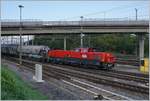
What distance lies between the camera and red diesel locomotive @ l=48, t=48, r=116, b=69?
4341cm

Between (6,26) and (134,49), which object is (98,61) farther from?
(134,49)

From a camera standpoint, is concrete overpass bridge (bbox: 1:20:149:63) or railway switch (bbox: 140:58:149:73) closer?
railway switch (bbox: 140:58:149:73)

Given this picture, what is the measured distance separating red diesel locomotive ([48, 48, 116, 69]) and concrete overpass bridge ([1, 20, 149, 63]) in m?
13.7

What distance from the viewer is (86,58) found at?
4600 cm

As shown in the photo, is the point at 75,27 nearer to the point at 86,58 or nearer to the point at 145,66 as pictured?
the point at 86,58

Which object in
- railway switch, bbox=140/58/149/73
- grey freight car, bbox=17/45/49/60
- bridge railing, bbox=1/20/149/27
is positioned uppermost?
bridge railing, bbox=1/20/149/27

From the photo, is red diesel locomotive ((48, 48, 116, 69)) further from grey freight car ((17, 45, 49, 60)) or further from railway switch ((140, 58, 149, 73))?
grey freight car ((17, 45, 49, 60))

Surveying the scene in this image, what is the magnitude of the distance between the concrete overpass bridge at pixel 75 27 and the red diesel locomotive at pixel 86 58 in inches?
540

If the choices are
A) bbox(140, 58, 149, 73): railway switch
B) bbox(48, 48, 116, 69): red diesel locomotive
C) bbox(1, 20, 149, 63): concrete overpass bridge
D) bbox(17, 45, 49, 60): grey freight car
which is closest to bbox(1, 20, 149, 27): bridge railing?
bbox(1, 20, 149, 63): concrete overpass bridge

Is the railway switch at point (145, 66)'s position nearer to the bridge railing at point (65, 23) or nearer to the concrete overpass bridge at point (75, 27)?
the concrete overpass bridge at point (75, 27)

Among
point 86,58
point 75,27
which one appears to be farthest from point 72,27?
point 86,58

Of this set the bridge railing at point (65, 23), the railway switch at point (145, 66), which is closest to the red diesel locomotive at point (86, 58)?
the railway switch at point (145, 66)

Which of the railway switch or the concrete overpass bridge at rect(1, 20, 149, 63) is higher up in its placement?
the concrete overpass bridge at rect(1, 20, 149, 63)

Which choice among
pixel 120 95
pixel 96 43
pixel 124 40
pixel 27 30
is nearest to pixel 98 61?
pixel 120 95
